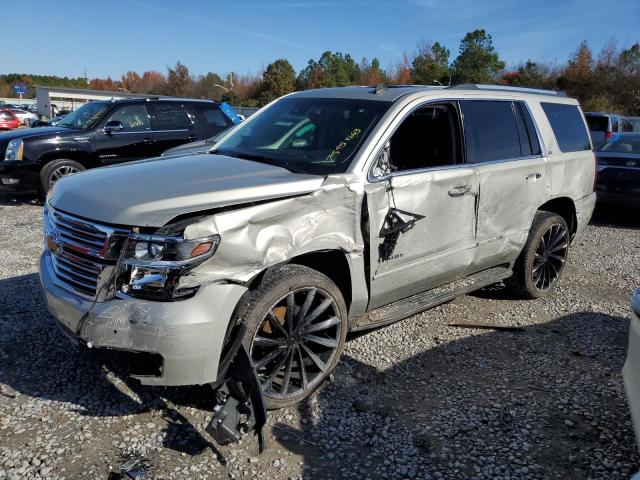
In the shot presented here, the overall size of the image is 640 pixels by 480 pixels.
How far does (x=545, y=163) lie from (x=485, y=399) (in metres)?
2.46

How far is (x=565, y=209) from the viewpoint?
5.43 meters

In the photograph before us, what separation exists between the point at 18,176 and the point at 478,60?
46.2m

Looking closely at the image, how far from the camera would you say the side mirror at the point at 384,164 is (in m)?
3.46

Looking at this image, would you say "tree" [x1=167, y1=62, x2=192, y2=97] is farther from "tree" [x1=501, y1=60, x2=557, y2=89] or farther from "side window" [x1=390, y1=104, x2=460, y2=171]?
"side window" [x1=390, y1=104, x2=460, y2=171]

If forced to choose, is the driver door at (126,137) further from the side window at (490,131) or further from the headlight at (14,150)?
the side window at (490,131)

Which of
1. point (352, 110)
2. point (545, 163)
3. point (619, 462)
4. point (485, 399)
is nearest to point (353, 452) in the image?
point (485, 399)

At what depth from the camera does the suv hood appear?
2.71 m

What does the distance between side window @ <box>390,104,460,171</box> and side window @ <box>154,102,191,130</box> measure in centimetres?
691

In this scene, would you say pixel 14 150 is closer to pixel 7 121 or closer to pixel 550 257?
pixel 550 257

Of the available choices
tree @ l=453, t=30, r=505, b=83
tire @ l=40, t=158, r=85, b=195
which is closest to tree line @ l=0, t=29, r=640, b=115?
tree @ l=453, t=30, r=505, b=83

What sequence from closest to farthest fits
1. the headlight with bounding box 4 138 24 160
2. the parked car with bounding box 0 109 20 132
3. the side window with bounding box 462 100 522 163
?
1. the side window with bounding box 462 100 522 163
2. the headlight with bounding box 4 138 24 160
3. the parked car with bounding box 0 109 20 132

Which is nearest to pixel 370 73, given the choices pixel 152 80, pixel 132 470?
pixel 152 80

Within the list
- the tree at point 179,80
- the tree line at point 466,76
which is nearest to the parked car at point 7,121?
the tree line at point 466,76

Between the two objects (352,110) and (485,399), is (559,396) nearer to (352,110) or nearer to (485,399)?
(485,399)
